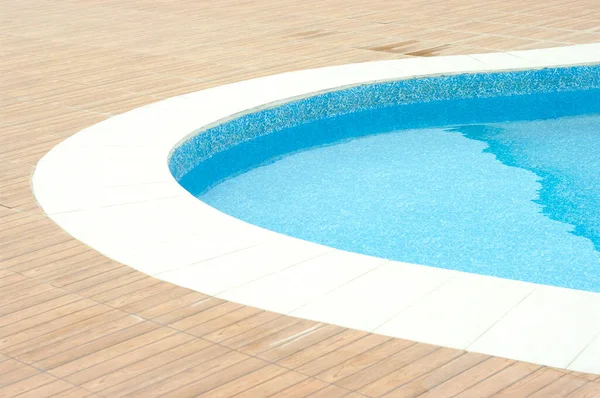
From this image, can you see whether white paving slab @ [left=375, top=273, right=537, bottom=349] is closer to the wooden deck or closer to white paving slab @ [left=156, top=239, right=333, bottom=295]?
the wooden deck

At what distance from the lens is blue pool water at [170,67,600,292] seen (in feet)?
16.8

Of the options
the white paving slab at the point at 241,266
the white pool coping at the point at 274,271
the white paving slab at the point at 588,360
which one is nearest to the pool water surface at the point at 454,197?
the white pool coping at the point at 274,271

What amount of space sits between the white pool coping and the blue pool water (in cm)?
69

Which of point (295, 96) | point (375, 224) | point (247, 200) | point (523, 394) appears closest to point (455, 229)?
point (375, 224)

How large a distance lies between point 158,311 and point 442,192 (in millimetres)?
2759

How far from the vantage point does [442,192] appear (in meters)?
5.96

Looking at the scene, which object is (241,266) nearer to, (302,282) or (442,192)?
(302,282)

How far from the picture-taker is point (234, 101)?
6.75 metres

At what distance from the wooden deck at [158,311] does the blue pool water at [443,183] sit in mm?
792

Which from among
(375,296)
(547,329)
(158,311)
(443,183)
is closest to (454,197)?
(443,183)

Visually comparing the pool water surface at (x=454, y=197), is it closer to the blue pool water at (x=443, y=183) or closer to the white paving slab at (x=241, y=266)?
the blue pool water at (x=443, y=183)

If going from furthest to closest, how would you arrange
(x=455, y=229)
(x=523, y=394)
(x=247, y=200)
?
(x=247, y=200) → (x=455, y=229) → (x=523, y=394)

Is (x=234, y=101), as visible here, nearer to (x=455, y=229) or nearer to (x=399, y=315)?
(x=455, y=229)

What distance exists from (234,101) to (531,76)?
2322 millimetres
